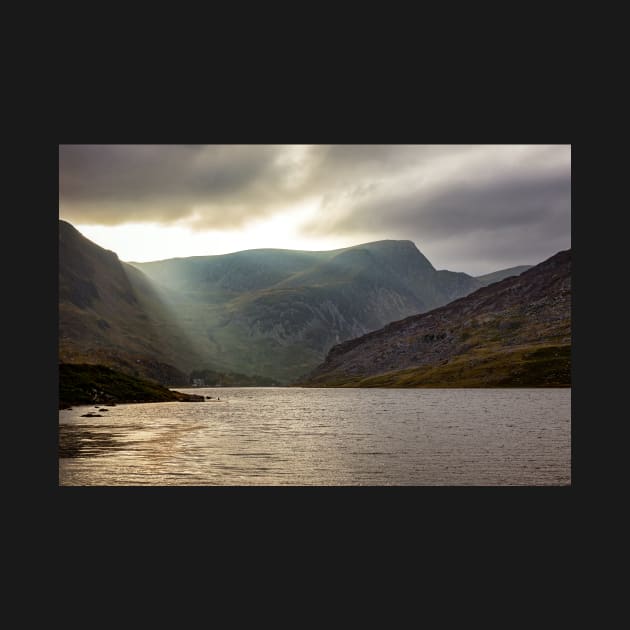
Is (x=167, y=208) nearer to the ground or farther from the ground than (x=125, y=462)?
farther from the ground

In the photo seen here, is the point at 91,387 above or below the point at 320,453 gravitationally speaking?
below

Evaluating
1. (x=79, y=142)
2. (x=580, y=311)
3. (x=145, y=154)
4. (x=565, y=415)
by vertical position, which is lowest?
(x=565, y=415)

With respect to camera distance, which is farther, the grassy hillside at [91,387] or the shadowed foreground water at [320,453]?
the grassy hillside at [91,387]

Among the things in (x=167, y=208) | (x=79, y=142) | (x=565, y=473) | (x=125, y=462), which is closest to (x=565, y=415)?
(x=565, y=473)

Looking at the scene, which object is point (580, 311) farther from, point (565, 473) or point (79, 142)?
point (79, 142)

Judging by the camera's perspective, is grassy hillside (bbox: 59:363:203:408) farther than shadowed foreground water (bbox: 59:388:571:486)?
Yes

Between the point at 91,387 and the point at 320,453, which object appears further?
the point at 91,387

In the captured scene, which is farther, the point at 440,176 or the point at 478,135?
the point at 440,176

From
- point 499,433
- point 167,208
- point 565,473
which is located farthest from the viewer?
point 167,208

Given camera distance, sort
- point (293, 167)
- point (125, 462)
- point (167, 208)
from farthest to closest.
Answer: point (167, 208) < point (293, 167) < point (125, 462)
